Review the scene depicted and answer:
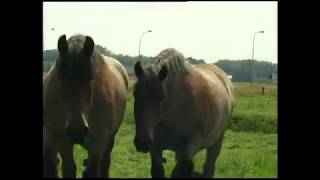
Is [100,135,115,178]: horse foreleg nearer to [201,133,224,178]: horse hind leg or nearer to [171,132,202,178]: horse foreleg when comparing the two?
[171,132,202,178]: horse foreleg

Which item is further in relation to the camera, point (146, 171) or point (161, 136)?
point (146, 171)

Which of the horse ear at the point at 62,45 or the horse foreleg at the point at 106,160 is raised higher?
the horse ear at the point at 62,45

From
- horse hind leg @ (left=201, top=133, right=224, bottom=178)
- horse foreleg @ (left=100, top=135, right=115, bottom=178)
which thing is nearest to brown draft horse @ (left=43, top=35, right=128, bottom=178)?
horse foreleg @ (left=100, top=135, right=115, bottom=178)

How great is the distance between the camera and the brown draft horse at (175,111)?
5391 millimetres

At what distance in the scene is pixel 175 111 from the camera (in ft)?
19.5

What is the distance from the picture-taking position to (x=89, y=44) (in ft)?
17.4

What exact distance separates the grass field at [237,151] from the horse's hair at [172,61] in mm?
1521

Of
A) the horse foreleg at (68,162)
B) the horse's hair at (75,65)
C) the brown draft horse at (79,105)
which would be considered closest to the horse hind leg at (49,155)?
the brown draft horse at (79,105)

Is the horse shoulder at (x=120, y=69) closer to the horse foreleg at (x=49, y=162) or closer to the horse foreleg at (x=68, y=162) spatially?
the horse foreleg at (x=68, y=162)
